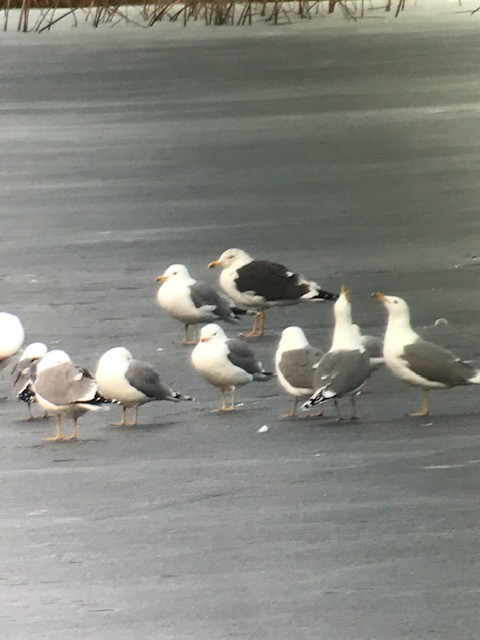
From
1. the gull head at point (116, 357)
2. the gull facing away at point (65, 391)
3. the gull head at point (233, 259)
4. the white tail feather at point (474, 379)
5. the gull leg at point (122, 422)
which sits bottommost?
the gull leg at point (122, 422)

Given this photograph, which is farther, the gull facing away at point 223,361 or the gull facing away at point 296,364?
the gull facing away at point 223,361

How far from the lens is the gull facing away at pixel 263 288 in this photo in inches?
253

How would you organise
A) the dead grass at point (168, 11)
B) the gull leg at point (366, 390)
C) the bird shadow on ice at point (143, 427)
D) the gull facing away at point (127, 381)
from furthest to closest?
1. the dead grass at point (168, 11)
2. the gull leg at point (366, 390)
3. the bird shadow on ice at point (143, 427)
4. the gull facing away at point (127, 381)

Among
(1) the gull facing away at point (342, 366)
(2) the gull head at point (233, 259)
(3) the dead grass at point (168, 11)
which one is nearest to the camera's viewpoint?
(1) the gull facing away at point (342, 366)

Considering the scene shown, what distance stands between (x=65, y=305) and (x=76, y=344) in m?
0.74

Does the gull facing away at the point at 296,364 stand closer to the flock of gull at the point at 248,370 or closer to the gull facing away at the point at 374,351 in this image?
the flock of gull at the point at 248,370

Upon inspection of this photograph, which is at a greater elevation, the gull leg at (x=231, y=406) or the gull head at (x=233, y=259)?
the gull head at (x=233, y=259)

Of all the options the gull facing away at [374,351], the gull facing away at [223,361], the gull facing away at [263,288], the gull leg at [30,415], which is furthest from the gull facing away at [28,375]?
the gull facing away at [263,288]

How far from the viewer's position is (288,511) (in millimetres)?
4473

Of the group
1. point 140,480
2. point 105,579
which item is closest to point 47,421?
point 140,480

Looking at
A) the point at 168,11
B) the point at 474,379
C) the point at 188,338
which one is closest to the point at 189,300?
the point at 188,338

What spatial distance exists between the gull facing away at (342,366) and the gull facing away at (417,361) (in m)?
0.11

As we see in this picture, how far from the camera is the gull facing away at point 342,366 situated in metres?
5.05

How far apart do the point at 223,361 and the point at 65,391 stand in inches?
21.9
